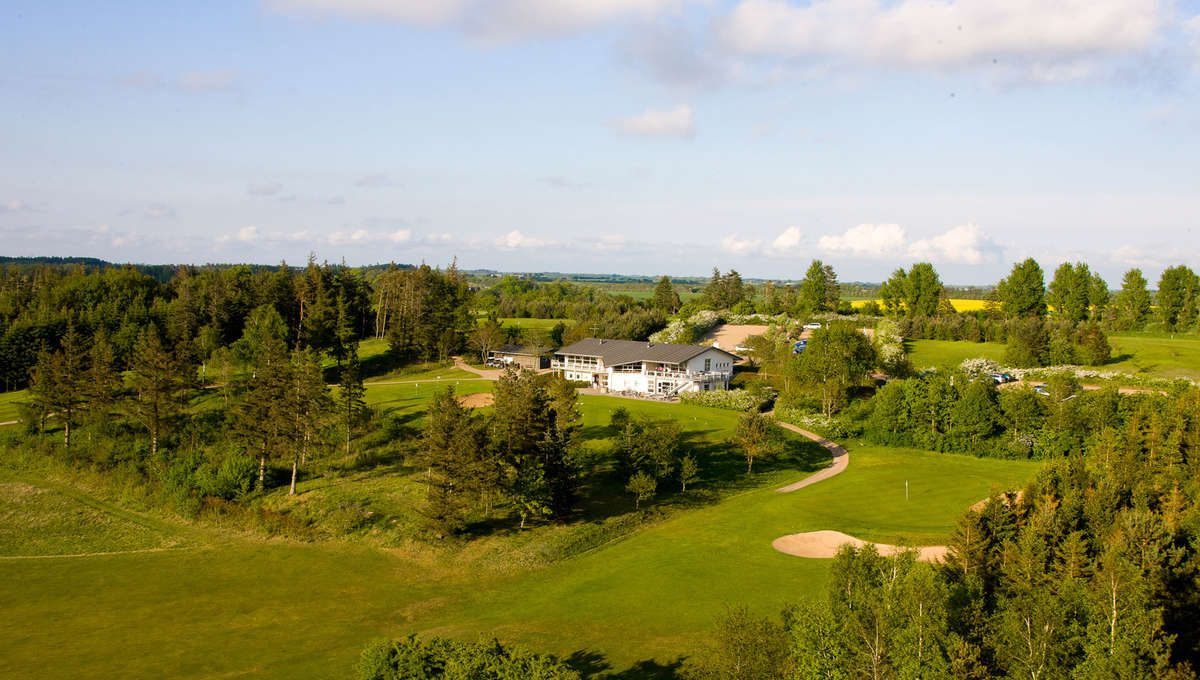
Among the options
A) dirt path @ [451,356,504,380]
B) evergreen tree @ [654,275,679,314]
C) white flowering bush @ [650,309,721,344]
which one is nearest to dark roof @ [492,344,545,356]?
dirt path @ [451,356,504,380]

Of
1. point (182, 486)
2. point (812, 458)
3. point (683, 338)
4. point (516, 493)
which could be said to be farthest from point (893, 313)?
point (182, 486)

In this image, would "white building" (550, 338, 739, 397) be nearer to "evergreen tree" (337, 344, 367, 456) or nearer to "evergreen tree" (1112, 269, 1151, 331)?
"evergreen tree" (337, 344, 367, 456)

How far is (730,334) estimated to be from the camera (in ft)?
384

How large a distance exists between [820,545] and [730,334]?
80.2 m

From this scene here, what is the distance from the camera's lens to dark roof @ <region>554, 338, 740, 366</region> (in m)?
80.9

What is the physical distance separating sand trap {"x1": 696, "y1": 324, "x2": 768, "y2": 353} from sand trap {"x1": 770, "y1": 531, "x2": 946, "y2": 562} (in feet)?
221

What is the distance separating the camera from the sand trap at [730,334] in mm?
110375

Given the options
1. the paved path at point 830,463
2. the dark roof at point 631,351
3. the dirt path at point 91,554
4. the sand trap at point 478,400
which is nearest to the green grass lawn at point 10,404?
the dirt path at point 91,554

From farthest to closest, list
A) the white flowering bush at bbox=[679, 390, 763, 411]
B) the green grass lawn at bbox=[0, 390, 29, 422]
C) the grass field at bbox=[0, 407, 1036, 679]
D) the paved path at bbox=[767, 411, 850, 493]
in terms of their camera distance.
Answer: the white flowering bush at bbox=[679, 390, 763, 411]
the green grass lawn at bbox=[0, 390, 29, 422]
the paved path at bbox=[767, 411, 850, 493]
the grass field at bbox=[0, 407, 1036, 679]

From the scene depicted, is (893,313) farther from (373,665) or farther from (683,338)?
(373,665)

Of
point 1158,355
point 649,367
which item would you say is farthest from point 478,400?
point 1158,355

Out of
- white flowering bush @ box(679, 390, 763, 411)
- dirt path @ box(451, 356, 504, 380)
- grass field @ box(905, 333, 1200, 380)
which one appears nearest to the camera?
white flowering bush @ box(679, 390, 763, 411)

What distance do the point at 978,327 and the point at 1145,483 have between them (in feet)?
298

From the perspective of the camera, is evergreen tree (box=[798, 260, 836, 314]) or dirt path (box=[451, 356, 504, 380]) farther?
evergreen tree (box=[798, 260, 836, 314])
